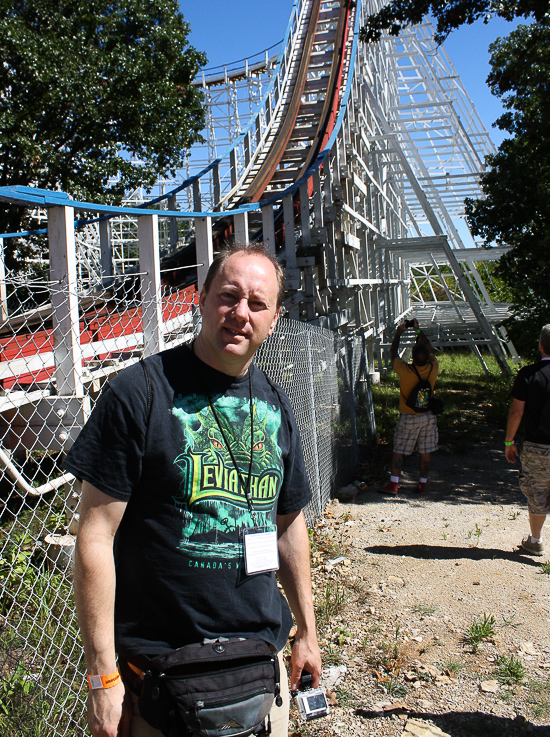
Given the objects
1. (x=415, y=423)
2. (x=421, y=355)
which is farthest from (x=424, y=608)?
(x=421, y=355)

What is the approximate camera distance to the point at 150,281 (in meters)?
3.95

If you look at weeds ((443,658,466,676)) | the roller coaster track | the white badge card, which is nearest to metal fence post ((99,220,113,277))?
the roller coaster track

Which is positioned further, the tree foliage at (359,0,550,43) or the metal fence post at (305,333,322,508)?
the tree foliage at (359,0,550,43)

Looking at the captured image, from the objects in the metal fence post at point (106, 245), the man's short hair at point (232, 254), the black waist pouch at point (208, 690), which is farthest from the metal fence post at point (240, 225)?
the black waist pouch at point (208, 690)

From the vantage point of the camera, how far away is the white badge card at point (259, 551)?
1685mm

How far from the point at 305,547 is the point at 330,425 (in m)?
4.23

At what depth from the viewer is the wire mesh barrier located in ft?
8.96

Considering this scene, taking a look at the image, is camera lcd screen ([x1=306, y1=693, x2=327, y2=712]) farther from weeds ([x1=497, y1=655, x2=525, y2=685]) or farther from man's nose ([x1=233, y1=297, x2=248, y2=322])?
weeds ([x1=497, y1=655, x2=525, y2=685])

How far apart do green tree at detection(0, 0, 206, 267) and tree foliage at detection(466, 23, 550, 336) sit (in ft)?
22.9

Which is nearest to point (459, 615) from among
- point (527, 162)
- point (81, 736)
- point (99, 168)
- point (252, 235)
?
point (81, 736)

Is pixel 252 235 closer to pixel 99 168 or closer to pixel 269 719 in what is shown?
pixel 99 168

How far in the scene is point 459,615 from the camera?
12.8ft

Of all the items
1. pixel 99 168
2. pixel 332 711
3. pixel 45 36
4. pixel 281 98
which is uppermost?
pixel 281 98

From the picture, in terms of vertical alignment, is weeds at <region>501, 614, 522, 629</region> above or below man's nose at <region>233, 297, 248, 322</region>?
below
